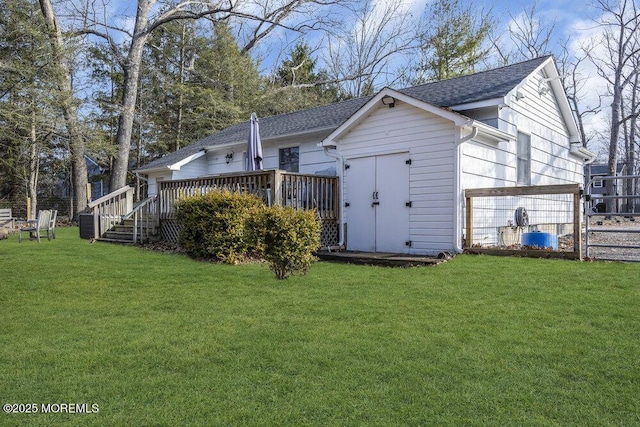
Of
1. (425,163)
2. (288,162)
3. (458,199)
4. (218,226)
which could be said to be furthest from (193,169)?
(458,199)

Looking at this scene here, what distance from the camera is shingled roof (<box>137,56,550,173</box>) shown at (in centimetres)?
1023

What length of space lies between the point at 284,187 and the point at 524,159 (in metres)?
6.49

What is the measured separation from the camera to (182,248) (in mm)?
10227

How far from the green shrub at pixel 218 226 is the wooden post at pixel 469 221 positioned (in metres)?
4.12

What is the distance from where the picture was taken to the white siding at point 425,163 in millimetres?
8961

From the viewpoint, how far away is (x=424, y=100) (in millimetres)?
10414

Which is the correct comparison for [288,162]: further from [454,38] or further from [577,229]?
[454,38]

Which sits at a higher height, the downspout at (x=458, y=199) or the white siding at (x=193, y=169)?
the white siding at (x=193, y=169)

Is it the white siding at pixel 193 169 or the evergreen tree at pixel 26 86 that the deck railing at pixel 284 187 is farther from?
the evergreen tree at pixel 26 86

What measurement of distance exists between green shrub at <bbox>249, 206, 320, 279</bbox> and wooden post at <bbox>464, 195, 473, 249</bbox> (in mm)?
3596

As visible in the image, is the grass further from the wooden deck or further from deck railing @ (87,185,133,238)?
deck railing @ (87,185,133,238)

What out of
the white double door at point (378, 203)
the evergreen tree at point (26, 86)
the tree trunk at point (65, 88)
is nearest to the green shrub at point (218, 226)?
the white double door at point (378, 203)

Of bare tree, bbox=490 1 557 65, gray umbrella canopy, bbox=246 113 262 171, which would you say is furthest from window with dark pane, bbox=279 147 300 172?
bare tree, bbox=490 1 557 65

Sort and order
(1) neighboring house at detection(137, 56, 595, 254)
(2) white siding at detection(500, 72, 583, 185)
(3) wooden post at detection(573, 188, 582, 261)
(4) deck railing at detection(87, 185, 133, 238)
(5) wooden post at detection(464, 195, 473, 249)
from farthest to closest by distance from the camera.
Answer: (4) deck railing at detection(87, 185, 133, 238)
(2) white siding at detection(500, 72, 583, 185)
(1) neighboring house at detection(137, 56, 595, 254)
(5) wooden post at detection(464, 195, 473, 249)
(3) wooden post at detection(573, 188, 582, 261)
